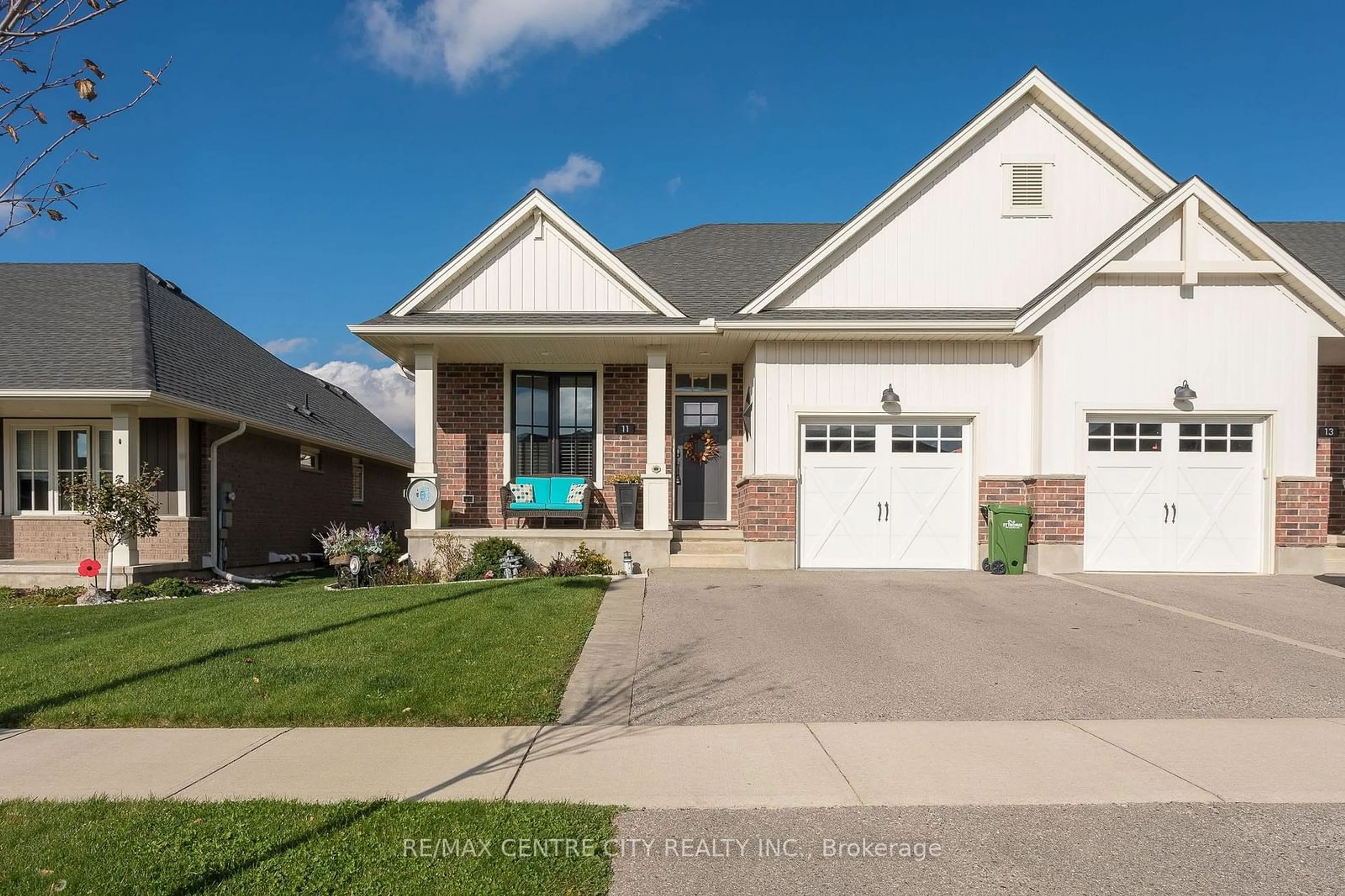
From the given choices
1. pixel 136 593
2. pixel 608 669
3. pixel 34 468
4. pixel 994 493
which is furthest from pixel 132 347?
pixel 994 493

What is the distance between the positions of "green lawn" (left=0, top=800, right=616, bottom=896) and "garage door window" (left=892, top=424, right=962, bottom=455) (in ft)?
31.1

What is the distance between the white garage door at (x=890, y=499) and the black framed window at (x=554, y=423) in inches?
164

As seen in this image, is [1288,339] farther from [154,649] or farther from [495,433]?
[154,649]

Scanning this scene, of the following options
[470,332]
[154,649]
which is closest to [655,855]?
[154,649]

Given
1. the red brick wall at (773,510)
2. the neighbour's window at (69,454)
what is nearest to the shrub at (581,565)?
the red brick wall at (773,510)

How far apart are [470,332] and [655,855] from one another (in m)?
9.83

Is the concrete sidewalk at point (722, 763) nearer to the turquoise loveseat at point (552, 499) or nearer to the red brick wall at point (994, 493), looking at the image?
the red brick wall at point (994, 493)

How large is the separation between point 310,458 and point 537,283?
10.2 m

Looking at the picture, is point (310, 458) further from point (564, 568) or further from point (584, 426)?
point (564, 568)

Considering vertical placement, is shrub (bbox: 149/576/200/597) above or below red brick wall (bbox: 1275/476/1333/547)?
below

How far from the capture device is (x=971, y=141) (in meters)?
Result: 12.7

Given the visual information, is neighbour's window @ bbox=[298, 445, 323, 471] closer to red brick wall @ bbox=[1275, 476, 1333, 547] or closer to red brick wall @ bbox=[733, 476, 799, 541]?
red brick wall @ bbox=[733, 476, 799, 541]

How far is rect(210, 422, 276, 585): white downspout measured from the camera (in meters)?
14.8

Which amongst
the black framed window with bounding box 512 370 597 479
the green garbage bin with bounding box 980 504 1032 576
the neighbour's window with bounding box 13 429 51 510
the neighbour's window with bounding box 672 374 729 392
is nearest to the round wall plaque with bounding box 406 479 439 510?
the black framed window with bounding box 512 370 597 479
